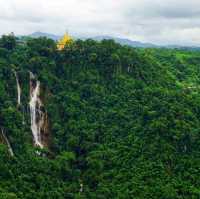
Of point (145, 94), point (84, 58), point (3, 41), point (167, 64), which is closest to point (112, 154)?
point (145, 94)

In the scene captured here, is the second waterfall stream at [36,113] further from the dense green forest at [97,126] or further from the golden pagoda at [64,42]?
the golden pagoda at [64,42]

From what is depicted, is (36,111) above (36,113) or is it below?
above

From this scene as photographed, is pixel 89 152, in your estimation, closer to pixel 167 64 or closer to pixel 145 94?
pixel 145 94

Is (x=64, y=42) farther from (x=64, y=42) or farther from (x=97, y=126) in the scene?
(x=97, y=126)

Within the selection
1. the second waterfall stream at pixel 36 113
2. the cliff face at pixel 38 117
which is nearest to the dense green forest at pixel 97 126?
the cliff face at pixel 38 117

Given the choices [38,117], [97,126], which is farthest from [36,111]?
[97,126]

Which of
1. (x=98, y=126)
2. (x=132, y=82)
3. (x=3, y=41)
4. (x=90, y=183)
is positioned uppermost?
(x=3, y=41)

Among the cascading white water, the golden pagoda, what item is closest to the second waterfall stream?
the cascading white water

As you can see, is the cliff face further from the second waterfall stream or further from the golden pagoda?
the golden pagoda
